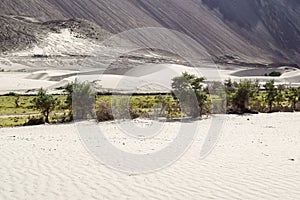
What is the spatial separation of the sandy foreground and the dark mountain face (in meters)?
101

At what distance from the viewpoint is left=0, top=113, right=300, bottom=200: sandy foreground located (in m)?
6.47

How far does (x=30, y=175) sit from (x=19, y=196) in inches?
53.0

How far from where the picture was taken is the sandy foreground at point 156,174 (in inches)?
255

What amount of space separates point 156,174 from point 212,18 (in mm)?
132840

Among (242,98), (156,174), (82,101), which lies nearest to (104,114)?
(82,101)

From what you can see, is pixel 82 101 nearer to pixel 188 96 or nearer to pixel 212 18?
pixel 188 96

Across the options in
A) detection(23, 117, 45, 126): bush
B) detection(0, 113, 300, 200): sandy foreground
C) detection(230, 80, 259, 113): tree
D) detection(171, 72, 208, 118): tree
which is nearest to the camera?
detection(0, 113, 300, 200): sandy foreground

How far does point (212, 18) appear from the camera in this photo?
136125 mm

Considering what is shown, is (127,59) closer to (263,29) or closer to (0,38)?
(0,38)

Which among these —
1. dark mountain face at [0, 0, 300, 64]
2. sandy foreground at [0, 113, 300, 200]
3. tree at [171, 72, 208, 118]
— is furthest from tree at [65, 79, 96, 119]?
dark mountain face at [0, 0, 300, 64]

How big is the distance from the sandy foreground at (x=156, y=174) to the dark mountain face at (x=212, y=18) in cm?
10072

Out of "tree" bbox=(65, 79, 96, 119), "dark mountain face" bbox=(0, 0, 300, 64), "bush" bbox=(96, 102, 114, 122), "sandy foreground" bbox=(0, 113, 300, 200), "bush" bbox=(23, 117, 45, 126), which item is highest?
"dark mountain face" bbox=(0, 0, 300, 64)

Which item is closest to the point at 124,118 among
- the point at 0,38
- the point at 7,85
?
the point at 7,85

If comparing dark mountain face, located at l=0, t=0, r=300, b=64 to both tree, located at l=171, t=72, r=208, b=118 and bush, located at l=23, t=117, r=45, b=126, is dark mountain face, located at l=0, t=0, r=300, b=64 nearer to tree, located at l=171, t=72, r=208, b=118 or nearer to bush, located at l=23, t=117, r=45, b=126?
tree, located at l=171, t=72, r=208, b=118
